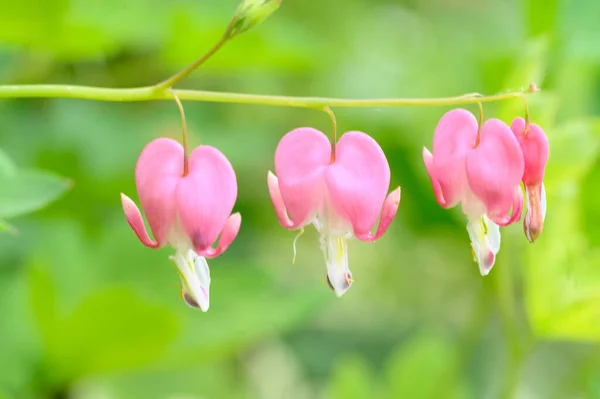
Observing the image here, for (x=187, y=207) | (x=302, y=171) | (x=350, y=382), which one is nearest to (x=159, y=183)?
(x=187, y=207)

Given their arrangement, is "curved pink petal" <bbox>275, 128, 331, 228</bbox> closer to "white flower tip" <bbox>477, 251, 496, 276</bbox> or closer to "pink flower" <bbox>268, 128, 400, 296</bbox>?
"pink flower" <bbox>268, 128, 400, 296</bbox>

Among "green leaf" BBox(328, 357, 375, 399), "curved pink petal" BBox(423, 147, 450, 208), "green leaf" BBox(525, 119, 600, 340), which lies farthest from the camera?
"green leaf" BBox(328, 357, 375, 399)

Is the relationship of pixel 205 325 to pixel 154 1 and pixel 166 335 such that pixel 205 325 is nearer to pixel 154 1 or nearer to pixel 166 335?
pixel 166 335

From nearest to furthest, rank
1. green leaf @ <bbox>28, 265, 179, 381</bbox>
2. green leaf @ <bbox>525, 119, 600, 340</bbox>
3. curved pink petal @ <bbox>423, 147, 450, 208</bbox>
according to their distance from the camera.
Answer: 1. curved pink petal @ <bbox>423, 147, 450, 208</bbox>
2. green leaf @ <bbox>525, 119, 600, 340</bbox>
3. green leaf @ <bbox>28, 265, 179, 381</bbox>

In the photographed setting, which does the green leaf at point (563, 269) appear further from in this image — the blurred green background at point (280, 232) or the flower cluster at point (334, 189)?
the flower cluster at point (334, 189)

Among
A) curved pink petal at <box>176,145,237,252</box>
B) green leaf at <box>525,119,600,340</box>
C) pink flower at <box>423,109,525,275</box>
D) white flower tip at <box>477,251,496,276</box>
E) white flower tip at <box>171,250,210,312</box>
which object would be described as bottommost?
green leaf at <box>525,119,600,340</box>

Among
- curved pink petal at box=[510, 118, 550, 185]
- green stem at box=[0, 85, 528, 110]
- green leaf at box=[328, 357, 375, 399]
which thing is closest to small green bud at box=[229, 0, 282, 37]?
green stem at box=[0, 85, 528, 110]

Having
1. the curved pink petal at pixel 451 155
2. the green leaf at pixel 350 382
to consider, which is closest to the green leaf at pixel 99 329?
the green leaf at pixel 350 382
